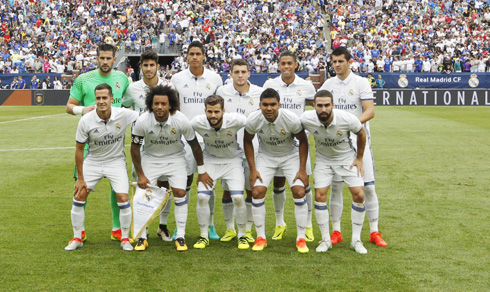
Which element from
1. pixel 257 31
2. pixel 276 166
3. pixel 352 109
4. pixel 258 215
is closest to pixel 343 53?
pixel 352 109

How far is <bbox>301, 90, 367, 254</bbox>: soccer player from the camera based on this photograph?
22.8 ft

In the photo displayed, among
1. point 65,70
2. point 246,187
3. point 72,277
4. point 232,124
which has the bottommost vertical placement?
point 72,277

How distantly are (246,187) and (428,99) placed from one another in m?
27.8

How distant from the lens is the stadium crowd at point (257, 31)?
39.7 m

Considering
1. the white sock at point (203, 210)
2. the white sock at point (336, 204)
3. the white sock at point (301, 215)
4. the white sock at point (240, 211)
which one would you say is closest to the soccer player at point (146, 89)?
the white sock at point (203, 210)

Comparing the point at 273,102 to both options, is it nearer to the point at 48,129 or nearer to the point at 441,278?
the point at 441,278

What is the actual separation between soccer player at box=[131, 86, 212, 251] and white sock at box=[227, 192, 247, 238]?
385 mm

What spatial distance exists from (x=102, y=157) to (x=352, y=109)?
327cm

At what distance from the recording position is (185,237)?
7672mm

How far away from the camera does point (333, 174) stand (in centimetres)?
732

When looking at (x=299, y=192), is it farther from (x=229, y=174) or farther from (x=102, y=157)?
(x=102, y=157)

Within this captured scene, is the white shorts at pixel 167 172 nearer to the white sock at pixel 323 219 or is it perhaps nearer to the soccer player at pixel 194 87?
the soccer player at pixel 194 87

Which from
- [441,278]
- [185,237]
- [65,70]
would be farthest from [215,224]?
[65,70]

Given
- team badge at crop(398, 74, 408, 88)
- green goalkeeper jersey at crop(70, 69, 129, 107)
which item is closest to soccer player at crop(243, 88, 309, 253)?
green goalkeeper jersey at crop(70, 69, 129, 107)
